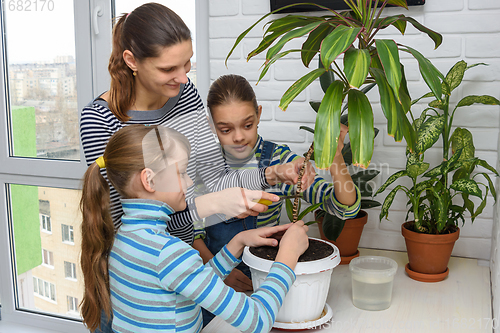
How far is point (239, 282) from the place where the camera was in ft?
4.07

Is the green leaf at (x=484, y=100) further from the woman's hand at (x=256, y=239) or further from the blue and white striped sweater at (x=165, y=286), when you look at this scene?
the blue and white striped sweater at (x=165, y=286)

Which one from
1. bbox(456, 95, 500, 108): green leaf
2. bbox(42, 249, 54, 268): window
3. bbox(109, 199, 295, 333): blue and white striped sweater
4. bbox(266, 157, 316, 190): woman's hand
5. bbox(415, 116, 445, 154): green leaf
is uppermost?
bbox(456, 95, 500, 108): green leaf

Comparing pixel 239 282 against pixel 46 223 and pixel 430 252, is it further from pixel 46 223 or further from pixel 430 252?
pixel 46 223

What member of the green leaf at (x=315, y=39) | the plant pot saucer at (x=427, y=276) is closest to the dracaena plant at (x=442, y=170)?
the plant pot saucer at (x=427, y=276)

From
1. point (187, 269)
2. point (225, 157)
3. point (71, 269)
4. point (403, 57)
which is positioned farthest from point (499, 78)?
point (71, 269)

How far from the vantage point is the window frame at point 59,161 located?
1830 millimetres

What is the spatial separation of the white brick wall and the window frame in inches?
4.6

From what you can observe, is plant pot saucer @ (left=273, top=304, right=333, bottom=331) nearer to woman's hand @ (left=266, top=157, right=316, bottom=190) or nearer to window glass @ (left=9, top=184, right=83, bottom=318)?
woman's hand @ (left=266, top=157, right=316, bottom=190)

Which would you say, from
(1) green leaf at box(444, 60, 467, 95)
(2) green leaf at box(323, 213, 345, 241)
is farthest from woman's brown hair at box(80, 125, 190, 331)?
(1) green leaf at box(444, 60, 467, 95)

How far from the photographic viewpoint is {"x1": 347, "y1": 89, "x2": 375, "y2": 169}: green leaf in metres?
0.84

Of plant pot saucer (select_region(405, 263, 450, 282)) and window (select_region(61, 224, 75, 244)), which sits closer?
plant pot saucer (select_region(405, 263, 450, 282))

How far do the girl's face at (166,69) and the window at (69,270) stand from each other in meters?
1.45

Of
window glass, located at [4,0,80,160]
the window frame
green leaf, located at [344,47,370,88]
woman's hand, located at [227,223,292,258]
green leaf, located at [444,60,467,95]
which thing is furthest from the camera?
window glass, located at [4,0,80,160]

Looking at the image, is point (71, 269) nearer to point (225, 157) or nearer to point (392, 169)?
point (225, 157)
